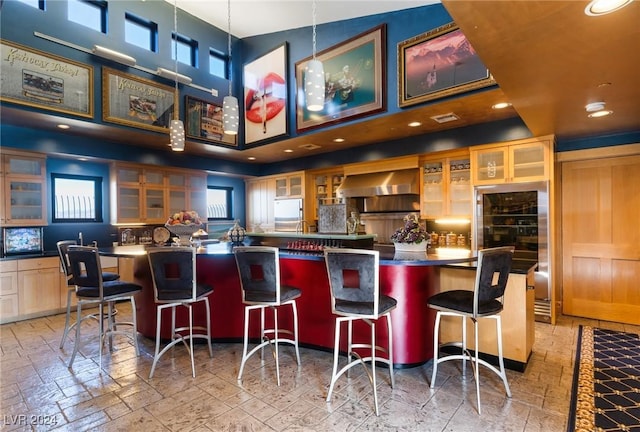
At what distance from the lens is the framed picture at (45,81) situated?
358cm

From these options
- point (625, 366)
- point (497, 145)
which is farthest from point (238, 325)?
point (497, 145)

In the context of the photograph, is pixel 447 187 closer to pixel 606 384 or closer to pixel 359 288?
pixel 606 384

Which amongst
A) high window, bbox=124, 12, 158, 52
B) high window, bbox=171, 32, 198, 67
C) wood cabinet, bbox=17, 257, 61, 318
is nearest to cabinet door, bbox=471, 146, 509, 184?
high window, bbox=171, 32, 198, 67

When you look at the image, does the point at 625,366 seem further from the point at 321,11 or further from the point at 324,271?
the point at 321,11

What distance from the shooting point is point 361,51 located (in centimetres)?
414

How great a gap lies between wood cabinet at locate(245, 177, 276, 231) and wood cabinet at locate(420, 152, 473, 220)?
345cm

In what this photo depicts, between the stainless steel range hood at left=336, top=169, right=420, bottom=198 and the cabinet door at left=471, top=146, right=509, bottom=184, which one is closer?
the cabinet door at left=471, top=146, right=509, bottom=184

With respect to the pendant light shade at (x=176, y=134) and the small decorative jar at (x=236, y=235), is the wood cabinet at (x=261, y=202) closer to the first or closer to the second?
the small decorative jar at (x=236, y=235)

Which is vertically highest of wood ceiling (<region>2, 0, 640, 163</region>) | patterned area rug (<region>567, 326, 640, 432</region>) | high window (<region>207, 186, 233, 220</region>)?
wood ceiling (<region>2, 0, 640, 163</region>)

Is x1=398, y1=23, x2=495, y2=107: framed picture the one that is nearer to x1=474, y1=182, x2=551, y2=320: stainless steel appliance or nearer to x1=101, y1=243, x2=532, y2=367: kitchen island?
x1=474, y1=182, x2=551, y2=320: stainless steel appliance

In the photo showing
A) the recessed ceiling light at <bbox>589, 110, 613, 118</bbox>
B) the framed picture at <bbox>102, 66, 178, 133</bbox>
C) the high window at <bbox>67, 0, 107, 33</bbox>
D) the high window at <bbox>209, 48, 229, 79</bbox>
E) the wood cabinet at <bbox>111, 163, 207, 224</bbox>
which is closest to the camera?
the recessed ceiling light at <bbox>589, 110, 613, 118</bbox>

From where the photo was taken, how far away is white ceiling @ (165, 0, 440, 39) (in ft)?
12.8

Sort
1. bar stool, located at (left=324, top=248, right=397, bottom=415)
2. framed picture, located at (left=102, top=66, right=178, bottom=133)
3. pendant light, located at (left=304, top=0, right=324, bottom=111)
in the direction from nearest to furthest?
bar stool, located at (left=324, top=248, right=397, bottom=415)
pendant light, located at (left=304, top=0, right=324, bottom=111)
framed picture, located at (left=102, top=66, right=178, bottom=133)

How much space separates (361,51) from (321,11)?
0.79 m
